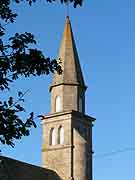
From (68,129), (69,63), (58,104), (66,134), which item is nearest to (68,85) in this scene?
(58,104)

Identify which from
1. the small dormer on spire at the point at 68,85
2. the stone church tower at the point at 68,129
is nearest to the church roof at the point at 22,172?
the stone church tower at the point at 68,129

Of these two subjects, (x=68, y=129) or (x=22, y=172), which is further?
(x=68, y=129)

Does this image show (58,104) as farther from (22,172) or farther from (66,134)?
(22,172)

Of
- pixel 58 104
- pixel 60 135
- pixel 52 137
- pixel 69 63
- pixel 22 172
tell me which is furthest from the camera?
pixel 69 63

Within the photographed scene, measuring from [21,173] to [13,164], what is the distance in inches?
39.7

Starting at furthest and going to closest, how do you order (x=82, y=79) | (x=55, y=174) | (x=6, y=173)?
(x=82, y=79)
(x=55, y=174)
(x=6, y=173)

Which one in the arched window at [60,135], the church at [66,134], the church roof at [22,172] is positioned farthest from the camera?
the arched window at [60,135]

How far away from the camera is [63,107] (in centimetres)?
→ 4516

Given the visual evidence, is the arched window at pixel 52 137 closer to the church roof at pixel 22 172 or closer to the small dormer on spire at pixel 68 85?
the small dormer on spire at pixel 68 85

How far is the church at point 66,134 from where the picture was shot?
4319cm

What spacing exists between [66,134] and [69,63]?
6.68 meters

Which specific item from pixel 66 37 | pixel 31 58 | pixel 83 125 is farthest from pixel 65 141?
pixel 31 58

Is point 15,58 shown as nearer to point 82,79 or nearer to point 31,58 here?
point 31,58

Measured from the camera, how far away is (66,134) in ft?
145
